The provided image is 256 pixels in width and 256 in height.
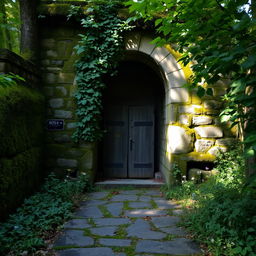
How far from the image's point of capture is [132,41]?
470 centimetres

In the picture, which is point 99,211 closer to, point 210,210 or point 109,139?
point 210,210

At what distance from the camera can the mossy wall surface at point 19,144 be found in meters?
2.92

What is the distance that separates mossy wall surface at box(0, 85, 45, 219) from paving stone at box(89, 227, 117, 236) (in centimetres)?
102

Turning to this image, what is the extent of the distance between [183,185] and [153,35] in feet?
8.77

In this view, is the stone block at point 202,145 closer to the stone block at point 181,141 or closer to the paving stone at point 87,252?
the stone block at point 181,141

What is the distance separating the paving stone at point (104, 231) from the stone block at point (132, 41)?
3136 millimetres

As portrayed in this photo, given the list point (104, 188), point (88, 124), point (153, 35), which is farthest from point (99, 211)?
point (153, 35)

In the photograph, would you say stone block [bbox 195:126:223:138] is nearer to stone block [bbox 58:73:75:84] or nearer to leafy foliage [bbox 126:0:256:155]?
leafy foliage [bbox 126:0:256:155]

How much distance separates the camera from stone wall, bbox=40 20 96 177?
15.4ft

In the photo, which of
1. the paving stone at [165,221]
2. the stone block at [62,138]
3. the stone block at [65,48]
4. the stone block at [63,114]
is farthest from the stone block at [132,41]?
the paving stone at [165,221]

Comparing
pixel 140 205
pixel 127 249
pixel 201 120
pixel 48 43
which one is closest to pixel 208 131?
pixel 201 120

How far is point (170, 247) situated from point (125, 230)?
60cm

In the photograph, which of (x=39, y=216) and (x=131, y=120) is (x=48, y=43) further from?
(x=39, y=216)

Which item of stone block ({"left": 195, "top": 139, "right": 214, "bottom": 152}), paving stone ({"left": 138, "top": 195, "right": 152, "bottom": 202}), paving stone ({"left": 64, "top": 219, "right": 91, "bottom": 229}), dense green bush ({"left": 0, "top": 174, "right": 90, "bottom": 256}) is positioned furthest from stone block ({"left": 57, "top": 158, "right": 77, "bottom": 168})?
stone block ({"left": 195, "top": 139, "right": 214, "bottom": 152})
